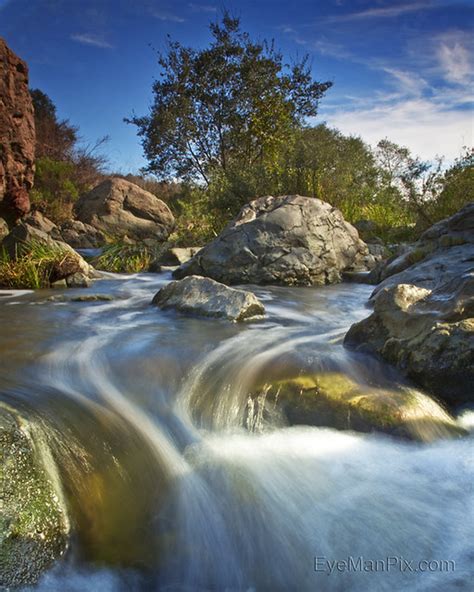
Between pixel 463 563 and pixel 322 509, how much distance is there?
609 millimetres

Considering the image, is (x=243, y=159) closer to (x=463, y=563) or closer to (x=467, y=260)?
(x=467, y=260)

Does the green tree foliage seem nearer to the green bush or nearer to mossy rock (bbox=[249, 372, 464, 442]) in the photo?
mossy rock (bbox=[249, 372, 464, 442])

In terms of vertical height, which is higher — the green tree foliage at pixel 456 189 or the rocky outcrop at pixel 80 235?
the green tree foliage at pixel 456 189

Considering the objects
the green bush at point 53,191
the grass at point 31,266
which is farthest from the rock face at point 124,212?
the grass at point 31,266

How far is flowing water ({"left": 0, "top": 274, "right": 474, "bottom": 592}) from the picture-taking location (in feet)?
5.91

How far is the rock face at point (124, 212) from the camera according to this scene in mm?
16219

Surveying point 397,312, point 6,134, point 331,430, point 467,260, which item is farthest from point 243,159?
point 331,430

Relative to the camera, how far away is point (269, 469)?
239cm

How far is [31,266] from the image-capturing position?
7.75 meters

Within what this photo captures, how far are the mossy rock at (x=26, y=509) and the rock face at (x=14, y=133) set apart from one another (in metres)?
8.28

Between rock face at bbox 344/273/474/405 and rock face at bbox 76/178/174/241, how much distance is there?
13.0m

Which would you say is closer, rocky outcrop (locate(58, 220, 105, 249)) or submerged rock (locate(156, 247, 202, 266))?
submerged rock (locate(156, 247, 202, 266))

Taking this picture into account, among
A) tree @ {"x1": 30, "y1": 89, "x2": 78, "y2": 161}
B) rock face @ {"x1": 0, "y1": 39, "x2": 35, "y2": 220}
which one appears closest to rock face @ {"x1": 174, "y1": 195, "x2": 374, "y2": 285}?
rock face @ {"x1": 0, "y1": 39, "x2": 35, "y2": 220}

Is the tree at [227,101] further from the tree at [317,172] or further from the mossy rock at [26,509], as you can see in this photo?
the mossy rock at [26,509]
